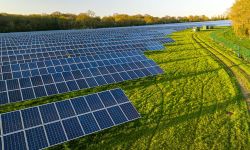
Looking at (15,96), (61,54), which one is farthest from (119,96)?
(61,54)

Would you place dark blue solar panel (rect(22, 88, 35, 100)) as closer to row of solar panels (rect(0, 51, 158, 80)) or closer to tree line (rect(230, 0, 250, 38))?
row of solar panels (rect(0, 51, 158, 80))

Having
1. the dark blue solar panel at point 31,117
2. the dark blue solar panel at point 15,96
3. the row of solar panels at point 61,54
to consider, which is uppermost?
the row of solar panels at point 61,54

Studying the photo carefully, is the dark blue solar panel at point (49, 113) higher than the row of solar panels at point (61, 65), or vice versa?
the row of solar panels at point (61, 65)

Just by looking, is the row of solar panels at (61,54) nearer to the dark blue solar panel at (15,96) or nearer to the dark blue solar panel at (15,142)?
the dark blue solar panel at (15,96)

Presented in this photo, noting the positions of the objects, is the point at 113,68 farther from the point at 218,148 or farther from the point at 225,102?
the point at 218,148

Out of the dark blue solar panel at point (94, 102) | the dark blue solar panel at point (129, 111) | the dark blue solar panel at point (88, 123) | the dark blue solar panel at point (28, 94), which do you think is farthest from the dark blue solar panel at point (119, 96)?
the dark blue solar panel at point (28, 94)

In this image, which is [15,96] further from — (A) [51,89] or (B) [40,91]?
(A) [51,89]

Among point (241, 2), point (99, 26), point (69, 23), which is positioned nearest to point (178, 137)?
point (241, 2)
